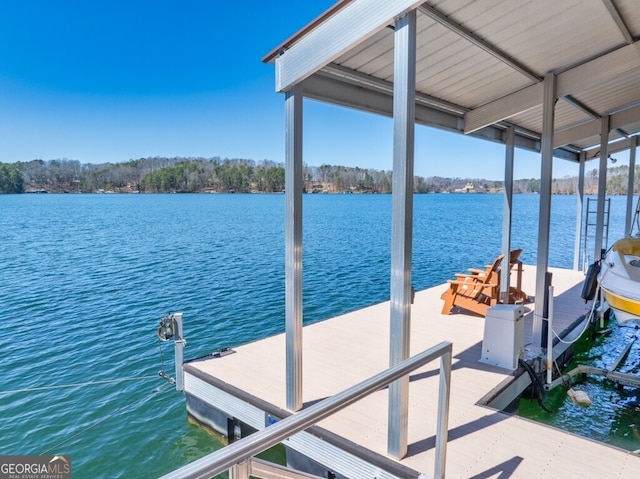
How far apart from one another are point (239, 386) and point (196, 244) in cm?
1584

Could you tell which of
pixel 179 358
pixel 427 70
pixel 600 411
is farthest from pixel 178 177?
pixel 600 411

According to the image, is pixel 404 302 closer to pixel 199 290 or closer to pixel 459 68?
pixel 459 68

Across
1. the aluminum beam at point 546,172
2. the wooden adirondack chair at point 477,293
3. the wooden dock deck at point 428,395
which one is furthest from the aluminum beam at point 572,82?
the wooden dock deck at point 428,395

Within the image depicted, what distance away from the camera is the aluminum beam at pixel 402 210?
2252 mm

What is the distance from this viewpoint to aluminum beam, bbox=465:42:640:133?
372 cm

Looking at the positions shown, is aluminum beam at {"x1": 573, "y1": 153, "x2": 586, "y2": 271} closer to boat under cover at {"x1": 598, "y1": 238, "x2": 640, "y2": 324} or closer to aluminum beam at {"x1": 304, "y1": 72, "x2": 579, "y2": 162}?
aluminum beam at {"x1": 304, "y1": 72, "x2": 579, "y2": 162}

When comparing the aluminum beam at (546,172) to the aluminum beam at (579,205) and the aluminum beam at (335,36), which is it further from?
the aluminum beam at (579,205)

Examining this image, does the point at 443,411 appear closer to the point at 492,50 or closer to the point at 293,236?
the point at 293,236

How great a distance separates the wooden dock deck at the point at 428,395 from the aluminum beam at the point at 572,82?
9.13 feet

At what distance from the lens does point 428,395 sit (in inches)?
129

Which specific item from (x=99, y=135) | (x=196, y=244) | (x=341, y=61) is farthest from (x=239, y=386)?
(x=99, y=135)

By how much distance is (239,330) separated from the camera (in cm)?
721

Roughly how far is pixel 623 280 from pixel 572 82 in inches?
84.3

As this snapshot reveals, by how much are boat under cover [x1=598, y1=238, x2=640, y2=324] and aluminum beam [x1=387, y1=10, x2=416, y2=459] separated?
9.32ft
